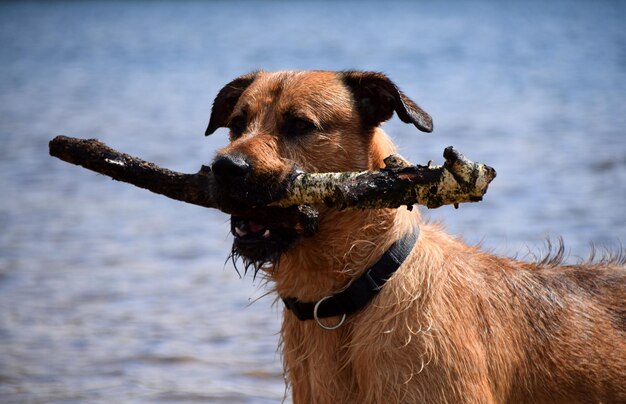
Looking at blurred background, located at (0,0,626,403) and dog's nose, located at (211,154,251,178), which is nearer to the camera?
dog's nose, located at (211,154,251,178)

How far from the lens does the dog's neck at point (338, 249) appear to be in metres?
4.73

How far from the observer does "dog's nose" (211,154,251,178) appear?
14.4ft

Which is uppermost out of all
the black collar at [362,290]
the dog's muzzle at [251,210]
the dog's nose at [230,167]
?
the dog's nose at [230,167]

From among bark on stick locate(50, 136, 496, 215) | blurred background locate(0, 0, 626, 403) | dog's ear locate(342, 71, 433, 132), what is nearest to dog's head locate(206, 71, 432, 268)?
dog's ear locate(342, 71, 433, 132)

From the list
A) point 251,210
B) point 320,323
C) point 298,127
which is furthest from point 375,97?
point 320,323

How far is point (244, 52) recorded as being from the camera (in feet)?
104

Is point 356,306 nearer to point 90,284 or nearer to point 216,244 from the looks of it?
point 90,284

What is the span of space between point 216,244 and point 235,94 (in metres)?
4.87

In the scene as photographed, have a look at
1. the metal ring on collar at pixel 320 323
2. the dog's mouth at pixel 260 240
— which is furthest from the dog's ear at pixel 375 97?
the metal ring on collar at pixel 320 323

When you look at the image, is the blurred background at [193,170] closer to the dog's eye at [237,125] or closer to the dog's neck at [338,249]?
the dog's neck at [338,249]

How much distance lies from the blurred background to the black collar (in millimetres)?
2220

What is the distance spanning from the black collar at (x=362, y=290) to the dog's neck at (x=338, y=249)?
5cm

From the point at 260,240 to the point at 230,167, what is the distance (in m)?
0.41

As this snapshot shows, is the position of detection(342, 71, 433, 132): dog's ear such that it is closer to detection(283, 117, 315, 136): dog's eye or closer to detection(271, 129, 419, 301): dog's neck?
detection(283, 117, 315, 136): dog's eye
